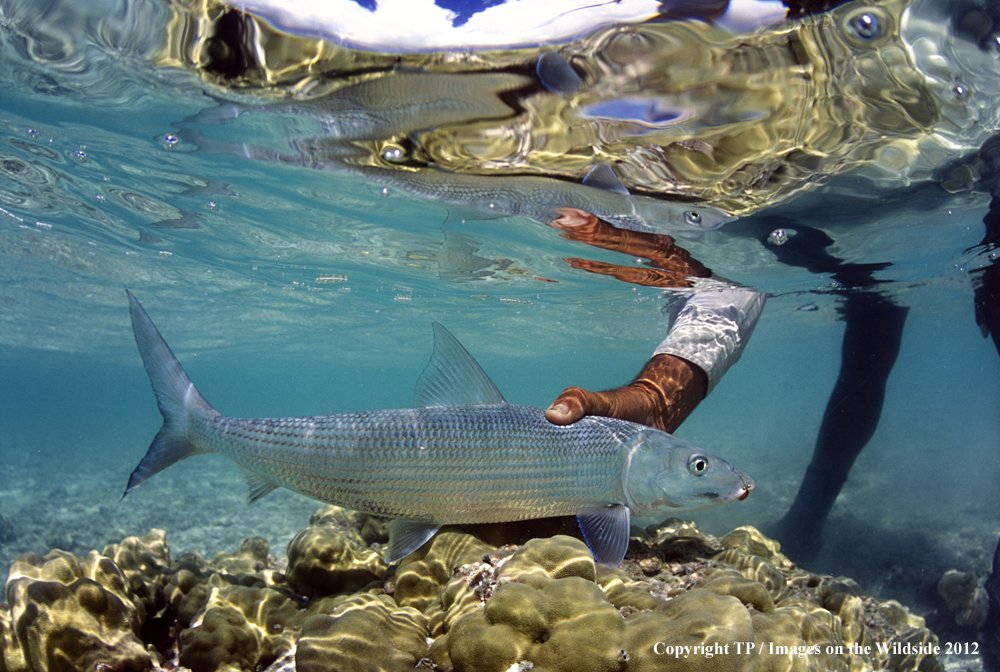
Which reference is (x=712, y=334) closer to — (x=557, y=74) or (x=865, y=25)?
(x=865, y=25)

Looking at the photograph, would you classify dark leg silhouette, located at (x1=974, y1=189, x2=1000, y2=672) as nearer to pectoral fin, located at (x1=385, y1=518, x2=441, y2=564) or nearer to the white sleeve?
the white sleeve

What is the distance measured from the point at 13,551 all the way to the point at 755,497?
20.6m

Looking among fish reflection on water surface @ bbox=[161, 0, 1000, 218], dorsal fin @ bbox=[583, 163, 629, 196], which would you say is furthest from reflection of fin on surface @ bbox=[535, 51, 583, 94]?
dorsal fin @ bbox=[583, 163, 629, 196]

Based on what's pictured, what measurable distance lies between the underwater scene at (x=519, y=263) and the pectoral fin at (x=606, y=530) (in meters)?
0.02

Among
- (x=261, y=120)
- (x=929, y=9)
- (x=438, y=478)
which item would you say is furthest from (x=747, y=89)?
(x=261, y=120)

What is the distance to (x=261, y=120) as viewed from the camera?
23.3ft

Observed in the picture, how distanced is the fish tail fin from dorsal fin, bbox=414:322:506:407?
147 centimetres

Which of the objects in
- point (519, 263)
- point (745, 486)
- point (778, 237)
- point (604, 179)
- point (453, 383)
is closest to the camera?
point (745, 486)

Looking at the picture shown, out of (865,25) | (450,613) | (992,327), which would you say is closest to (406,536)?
(450,613)

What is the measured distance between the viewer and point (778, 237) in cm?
1013

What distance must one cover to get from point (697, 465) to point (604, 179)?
18.3 ft

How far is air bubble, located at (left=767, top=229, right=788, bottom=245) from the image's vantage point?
32.2ft

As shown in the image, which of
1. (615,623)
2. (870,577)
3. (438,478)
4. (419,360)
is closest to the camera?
(615,623)

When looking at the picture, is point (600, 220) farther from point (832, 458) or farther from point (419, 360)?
point (419, 360)
